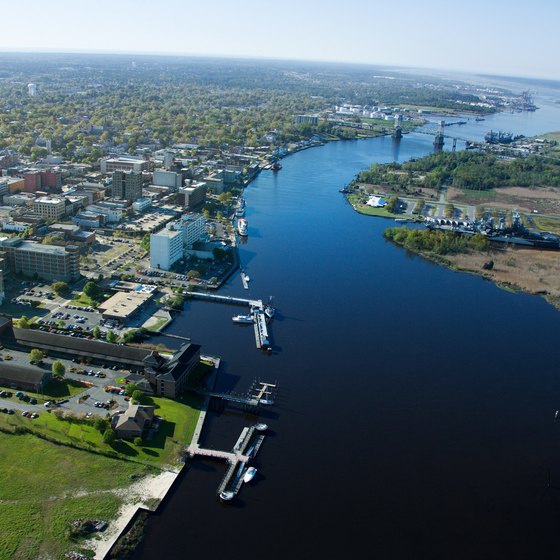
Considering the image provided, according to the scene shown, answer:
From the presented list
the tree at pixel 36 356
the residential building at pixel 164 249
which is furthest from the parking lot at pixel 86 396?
the residential building at pixel 164 249

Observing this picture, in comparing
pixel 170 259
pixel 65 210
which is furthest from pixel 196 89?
pixel 170 259

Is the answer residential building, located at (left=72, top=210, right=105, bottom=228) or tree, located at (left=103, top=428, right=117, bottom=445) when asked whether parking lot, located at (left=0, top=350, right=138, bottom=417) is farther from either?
residential building, located at (left=72, top=210, right=105, bottom=228)

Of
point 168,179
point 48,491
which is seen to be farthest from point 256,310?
point 168,179

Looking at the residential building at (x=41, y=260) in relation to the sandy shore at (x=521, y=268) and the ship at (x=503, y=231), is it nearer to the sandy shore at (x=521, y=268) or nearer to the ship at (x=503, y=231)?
the sandy shore at (x=521, y=268)

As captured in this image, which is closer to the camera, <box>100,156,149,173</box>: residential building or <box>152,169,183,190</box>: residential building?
<box>152,169,183,190</box>: residential building

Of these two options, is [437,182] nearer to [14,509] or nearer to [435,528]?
[435,528]

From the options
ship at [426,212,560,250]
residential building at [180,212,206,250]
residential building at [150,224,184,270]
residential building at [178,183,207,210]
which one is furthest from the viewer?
residential building at [178,183,207,210]

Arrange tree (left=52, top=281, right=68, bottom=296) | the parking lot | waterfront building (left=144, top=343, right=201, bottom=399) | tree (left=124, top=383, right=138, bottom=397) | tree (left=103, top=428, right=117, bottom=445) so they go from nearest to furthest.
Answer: tree (left=103, top=428, right=117, bottom=445), the parking lot, tree (left=124, top=383, right=138, bottom=397), waterfront building (left=144, top=343, right=201, bottom=399), tree (left=52, top=281, right=68, bottom=296)

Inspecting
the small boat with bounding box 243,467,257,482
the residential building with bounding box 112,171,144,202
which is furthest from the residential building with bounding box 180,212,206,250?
the small boat with bounding box 243,467,257,482
